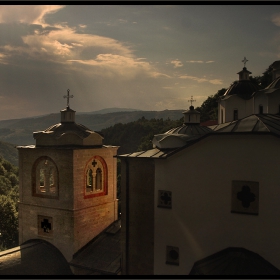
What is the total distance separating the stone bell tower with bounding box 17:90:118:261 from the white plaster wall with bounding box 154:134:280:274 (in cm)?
277

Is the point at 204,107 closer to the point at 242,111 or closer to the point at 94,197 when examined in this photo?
the point at 242,111

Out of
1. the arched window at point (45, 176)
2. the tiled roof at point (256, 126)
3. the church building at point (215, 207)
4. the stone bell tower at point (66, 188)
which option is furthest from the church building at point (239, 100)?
the arched window at point (45, 176)

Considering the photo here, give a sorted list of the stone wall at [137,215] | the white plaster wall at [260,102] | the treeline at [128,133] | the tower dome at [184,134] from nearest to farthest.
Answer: the stone wall at [137,215] → the tower dome at [184,134] → the white plaster wall at [260,102] → the treeline at [128,133]

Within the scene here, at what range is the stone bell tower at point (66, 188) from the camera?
25.7ft

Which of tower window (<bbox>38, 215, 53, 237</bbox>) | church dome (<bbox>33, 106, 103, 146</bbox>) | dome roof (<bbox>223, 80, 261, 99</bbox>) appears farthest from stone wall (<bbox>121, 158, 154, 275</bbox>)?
dome roof (<bbox>223, 80, 261, 99</bbox>)

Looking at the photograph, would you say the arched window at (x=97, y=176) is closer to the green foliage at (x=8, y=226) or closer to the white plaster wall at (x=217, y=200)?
the white plaster wall at (x=217, y=200)

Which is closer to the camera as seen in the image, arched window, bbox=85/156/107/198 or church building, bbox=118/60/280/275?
church building, bbox=118/60/280/275

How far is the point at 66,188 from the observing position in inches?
310

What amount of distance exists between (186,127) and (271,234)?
3995 millimetres

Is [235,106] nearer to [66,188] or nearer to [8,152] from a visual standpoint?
[66,188]

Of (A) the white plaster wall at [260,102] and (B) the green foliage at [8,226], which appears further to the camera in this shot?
(B) the green foliage at [8,226]

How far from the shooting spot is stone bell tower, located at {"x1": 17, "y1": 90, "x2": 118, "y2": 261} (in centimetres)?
784

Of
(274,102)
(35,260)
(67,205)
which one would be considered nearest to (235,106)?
(274,102)

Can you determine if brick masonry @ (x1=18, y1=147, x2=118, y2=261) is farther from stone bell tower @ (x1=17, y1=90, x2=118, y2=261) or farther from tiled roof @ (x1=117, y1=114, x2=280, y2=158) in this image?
tiled roof @ (x1=117, y1=114, x2=280, y2=158)
